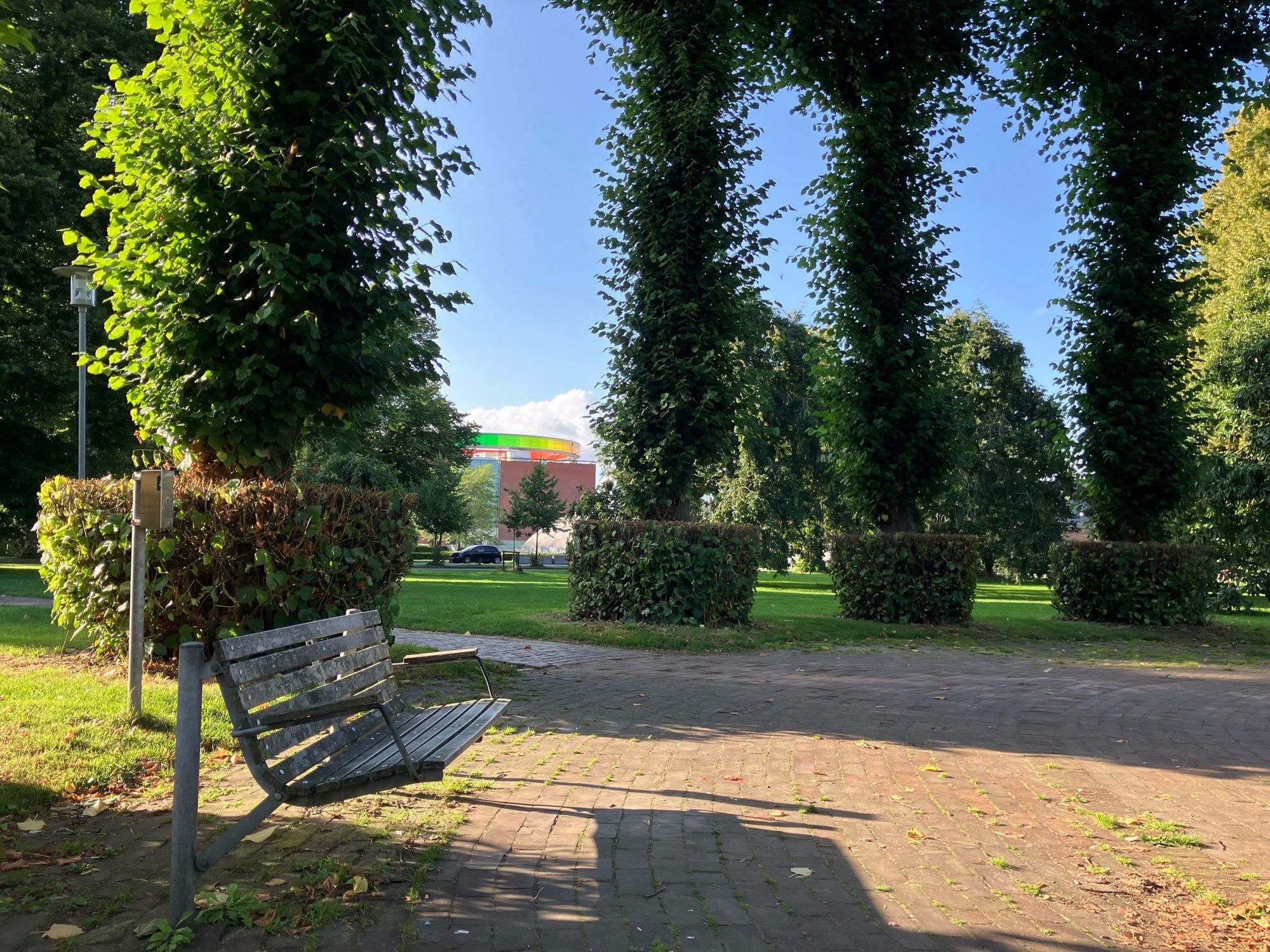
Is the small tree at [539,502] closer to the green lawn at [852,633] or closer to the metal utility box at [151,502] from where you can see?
the green lawn at [852,633]

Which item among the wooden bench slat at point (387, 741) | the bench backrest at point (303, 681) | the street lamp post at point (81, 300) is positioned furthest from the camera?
the street lamp post at point (81, 300)

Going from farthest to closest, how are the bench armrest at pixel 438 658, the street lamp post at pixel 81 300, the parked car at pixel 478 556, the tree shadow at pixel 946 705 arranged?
the parked car at pixel 478 556, the street lamp post at pixel 81 300, the tree shadow at pixel 946 705, the bench armrest at pixel 438 658

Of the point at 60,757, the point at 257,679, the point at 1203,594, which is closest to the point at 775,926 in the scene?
the point at 257,679

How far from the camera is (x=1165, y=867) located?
4219 mm

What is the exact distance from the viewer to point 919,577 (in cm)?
1538

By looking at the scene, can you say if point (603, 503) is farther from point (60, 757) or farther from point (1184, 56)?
point (1184, 56)

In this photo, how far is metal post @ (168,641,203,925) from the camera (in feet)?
11.1

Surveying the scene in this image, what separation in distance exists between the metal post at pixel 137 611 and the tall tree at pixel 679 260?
8294mm

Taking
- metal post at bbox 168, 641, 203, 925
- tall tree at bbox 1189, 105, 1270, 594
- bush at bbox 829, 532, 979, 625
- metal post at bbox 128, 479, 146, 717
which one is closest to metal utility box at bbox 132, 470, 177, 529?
metal post at bbox 128, 479, 146, 717

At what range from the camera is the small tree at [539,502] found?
56844 mm

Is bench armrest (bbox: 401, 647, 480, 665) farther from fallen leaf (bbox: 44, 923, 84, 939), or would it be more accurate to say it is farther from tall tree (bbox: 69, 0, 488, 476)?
tall tree (bbox: 69, 0, 488, 476)

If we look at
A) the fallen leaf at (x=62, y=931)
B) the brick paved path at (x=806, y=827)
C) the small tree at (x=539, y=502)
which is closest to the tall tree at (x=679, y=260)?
the brick paved path at (x=806, y=827)

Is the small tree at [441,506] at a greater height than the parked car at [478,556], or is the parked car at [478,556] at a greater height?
the small tree at [441,506]

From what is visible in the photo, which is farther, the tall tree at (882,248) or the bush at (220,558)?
the tall tree at (882,248)
